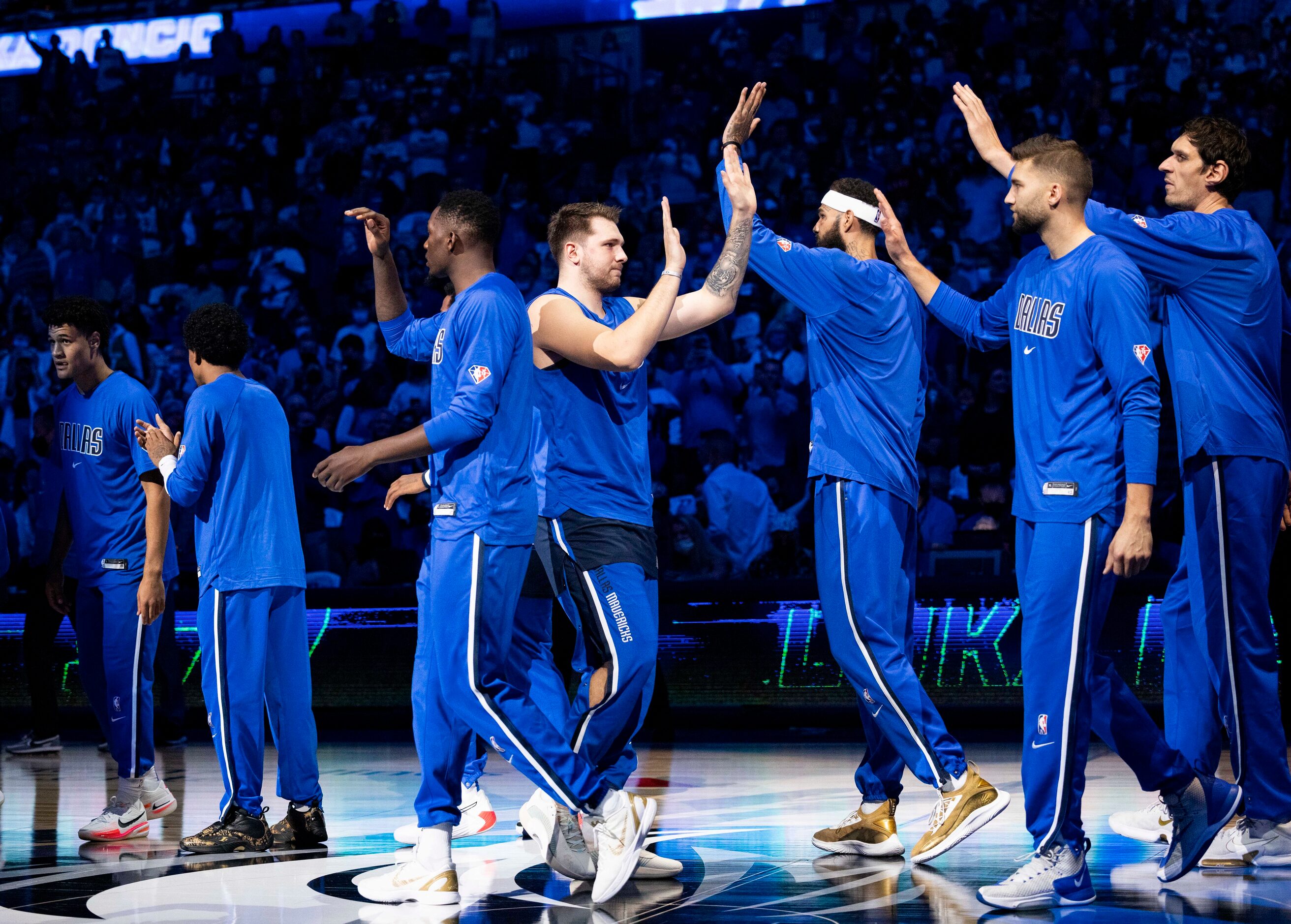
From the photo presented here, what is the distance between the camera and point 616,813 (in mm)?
4055

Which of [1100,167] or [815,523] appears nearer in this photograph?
[815,523]

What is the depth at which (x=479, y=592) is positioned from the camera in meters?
3.96

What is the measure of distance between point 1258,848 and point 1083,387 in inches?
68.1

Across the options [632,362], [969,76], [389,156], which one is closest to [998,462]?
[969,76]

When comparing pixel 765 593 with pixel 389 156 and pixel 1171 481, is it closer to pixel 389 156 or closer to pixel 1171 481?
pixel 1171 481

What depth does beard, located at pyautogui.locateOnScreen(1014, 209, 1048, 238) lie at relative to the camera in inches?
163

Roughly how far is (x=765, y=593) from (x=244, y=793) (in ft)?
13.5

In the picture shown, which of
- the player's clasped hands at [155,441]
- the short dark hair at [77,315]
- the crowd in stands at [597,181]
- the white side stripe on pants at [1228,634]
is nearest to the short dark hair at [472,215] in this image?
the player's clasped hands at [155,441]

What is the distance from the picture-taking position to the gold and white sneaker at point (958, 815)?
452 cm

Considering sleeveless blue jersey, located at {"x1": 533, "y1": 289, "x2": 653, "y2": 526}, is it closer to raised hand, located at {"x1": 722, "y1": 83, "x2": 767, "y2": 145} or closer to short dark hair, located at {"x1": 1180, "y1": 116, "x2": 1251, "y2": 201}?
raised hand, located at {"x1": 722, "y1": 83, "x2": 767, "y2": 145}

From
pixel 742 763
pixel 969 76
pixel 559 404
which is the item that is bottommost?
pixel 742 763

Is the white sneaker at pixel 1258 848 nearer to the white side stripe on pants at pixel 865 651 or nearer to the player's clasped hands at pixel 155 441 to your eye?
the white side stripe on pants at pixel 865 651

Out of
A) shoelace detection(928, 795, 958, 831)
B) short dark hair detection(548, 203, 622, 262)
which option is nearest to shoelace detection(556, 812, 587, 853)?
shoelace detection(928, 795, 958, 831)

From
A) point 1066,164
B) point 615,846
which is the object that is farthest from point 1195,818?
point 1066,164
